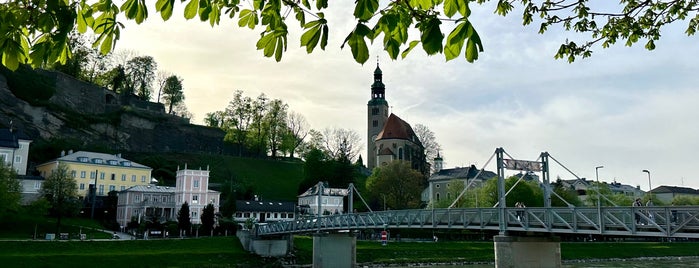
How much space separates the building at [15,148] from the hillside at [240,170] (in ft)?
58.2

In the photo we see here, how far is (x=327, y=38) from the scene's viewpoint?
3.05 meters

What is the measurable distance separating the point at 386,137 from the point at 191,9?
331 ft

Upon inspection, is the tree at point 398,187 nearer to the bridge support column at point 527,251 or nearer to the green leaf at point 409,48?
the bridge support column at point 527,251

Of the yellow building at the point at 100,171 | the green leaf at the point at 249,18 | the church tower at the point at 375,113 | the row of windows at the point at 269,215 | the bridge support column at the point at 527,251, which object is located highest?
the church tower at the point at 375,113

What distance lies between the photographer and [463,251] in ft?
178

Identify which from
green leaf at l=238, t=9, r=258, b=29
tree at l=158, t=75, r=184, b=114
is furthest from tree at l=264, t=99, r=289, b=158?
green leaf at l=238, t=9, r=258, b=29

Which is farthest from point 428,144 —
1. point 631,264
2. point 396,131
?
point 631,264

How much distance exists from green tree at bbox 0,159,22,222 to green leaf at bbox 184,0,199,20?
47.8 m

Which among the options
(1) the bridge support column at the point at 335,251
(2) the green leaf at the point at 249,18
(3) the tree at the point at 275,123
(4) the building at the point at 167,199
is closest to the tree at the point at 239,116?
(3) the tree at the point at 275,123

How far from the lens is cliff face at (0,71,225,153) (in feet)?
235

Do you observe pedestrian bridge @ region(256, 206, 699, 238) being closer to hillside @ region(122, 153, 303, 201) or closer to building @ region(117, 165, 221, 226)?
building @ region(117, 165, 221, 226)

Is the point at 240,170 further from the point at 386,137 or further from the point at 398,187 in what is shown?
the point at 398,187

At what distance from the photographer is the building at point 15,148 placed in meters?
60.6

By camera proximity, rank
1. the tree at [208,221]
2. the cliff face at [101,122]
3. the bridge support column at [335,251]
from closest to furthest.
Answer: the bridge support column at [335,251] → the tree at [208,221] → the cliff face at [101,122]
